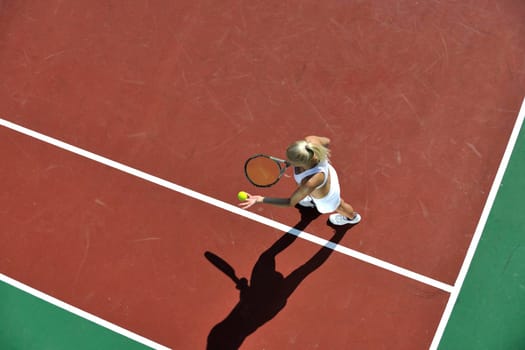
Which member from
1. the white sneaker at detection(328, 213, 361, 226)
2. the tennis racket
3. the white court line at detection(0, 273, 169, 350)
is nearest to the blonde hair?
the tennis racket

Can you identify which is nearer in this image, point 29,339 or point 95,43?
point 29,339

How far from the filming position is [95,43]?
23.4ft

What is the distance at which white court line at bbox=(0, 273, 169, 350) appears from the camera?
619 cm

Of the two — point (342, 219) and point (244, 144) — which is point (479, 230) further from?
point (244, 144)

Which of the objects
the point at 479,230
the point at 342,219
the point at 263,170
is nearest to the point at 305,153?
the point at 263,170

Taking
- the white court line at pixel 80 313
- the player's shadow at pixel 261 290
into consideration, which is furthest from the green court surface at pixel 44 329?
the player's shadow at pixel 261 290

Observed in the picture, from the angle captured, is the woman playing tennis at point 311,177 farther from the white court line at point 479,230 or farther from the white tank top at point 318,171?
the white court line at point 479,230

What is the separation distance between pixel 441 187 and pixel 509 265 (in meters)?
1.32

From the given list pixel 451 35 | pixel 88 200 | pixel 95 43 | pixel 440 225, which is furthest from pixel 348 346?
pixel 95 43

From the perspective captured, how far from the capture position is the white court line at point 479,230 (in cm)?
597

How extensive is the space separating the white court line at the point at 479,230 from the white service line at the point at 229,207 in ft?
0.53

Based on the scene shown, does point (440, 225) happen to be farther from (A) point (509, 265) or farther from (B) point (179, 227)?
(B) point (179, 227)

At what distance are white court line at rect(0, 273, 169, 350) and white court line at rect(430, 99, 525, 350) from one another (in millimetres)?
3636

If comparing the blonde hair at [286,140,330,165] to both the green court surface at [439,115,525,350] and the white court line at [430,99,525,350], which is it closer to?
the white court line at [430,99,525,350]
